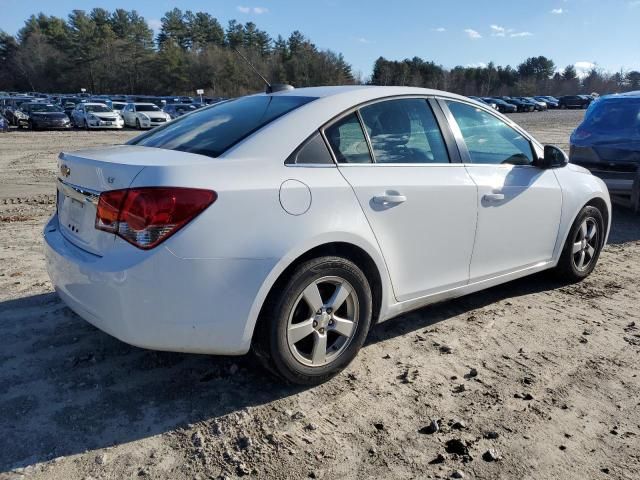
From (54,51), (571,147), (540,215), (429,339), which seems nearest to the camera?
(429,339)

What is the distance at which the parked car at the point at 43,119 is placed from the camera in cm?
2958

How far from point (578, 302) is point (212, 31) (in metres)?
121

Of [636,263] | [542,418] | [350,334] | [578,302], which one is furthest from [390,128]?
[636,263]

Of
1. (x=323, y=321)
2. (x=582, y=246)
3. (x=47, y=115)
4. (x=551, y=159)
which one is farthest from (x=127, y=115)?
(x=323, y=321)

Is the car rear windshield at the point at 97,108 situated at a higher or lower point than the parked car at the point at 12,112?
higher

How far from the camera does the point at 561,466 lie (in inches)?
96.5

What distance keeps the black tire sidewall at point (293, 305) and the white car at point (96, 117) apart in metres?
30.2

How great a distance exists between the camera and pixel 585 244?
4859 millimetres

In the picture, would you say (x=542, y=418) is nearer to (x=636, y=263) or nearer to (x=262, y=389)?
(x=262, y=389)

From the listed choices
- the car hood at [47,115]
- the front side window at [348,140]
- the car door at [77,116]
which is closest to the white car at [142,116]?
the car door at [77,116]

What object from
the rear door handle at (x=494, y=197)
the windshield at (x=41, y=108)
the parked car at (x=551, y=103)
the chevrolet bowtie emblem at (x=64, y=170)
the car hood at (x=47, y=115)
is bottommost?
the car hood at (x=47, y=115)

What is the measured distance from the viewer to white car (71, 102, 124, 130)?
98.1ft

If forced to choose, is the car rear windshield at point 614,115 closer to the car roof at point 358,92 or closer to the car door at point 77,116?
the car roof at point 358,92

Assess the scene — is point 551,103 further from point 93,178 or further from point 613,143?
point 93,178
